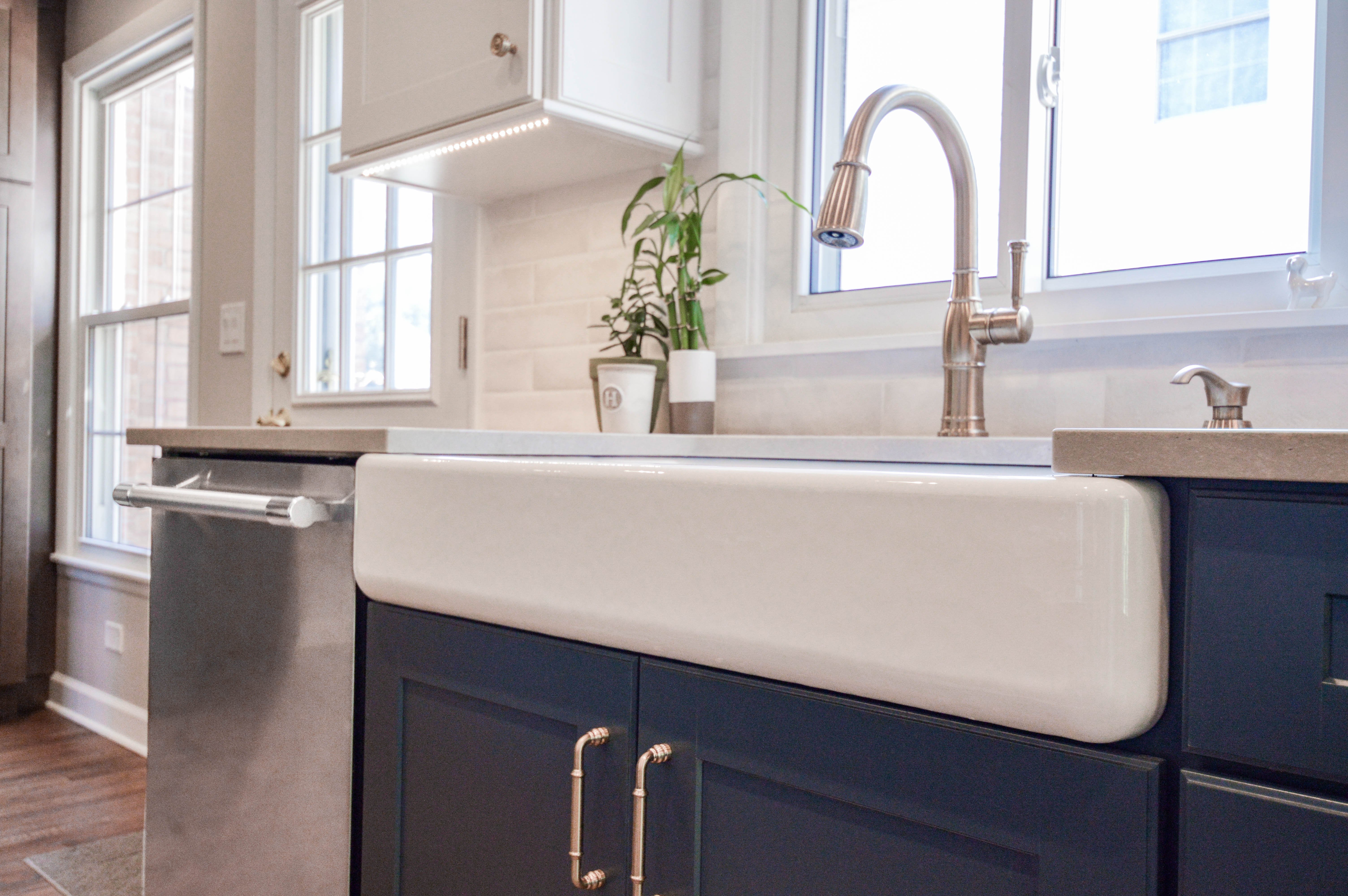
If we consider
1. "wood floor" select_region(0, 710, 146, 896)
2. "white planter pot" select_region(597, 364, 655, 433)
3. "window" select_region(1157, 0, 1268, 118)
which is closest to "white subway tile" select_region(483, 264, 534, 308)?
"white planter pot" select_region(597, 364, 655, 433)

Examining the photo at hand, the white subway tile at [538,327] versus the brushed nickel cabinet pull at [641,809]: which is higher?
the white subway tile at [538,327]

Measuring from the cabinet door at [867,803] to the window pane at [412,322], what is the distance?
5.65 ft

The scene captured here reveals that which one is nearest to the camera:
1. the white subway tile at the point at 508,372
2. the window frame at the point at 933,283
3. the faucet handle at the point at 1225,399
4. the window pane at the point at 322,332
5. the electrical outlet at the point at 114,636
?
the faucet handle at the point at 1225,399

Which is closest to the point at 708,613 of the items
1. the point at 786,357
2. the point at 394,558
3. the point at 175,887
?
the point at 394,558

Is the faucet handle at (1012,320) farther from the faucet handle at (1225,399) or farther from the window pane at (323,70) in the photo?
the window pane at (323,70)

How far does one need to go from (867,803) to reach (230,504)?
842mm

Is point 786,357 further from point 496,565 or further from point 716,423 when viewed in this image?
point 496,565

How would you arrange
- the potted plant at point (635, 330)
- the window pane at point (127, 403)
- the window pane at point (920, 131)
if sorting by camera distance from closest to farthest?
1. the window pane at point (920, 131)
2. the potted plant at point (635, 330)
3. the window pane at point (127, 403)

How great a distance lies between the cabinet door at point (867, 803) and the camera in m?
0.60

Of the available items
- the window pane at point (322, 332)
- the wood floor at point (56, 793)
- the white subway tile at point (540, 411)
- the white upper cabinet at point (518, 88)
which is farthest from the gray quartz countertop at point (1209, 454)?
the window pane at point (322, 332)

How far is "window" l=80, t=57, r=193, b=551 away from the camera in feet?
11.0

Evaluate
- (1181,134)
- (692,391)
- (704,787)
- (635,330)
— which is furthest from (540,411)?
(704,787)

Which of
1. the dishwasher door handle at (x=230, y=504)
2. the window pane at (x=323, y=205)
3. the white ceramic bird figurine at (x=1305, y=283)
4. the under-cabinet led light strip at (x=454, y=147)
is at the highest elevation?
the window pane at (x=323, y=205)

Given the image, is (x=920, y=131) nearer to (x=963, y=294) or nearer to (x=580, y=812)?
(x=963, y=294)
